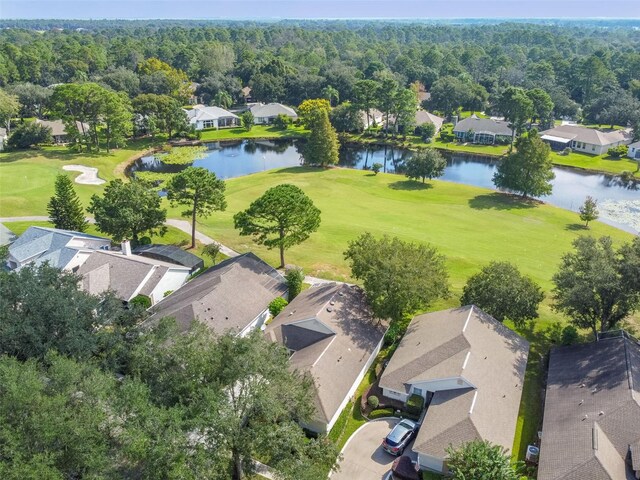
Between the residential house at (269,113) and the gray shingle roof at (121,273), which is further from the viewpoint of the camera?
the residential house at (269,113)

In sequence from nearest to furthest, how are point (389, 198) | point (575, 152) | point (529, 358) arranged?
point (529, 358) → point (389, 198) → point (575, 152)

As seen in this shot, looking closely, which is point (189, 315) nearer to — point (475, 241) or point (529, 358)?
point (529, 358)

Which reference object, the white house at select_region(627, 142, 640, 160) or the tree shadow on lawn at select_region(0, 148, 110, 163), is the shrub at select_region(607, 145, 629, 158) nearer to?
the white house at select_region(627, 142, 640, 160)

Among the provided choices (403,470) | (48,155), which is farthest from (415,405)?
(48,155)

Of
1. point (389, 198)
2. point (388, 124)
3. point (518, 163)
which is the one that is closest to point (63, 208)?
point (389, 198)

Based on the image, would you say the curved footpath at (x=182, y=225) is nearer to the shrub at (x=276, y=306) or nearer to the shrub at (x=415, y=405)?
the shrub at (x=276, y=306)

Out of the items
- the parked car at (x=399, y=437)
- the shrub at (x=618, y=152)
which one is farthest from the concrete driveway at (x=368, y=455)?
the shrub at (x=618, y=152)

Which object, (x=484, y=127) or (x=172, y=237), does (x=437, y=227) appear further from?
(x=484, y=127)
